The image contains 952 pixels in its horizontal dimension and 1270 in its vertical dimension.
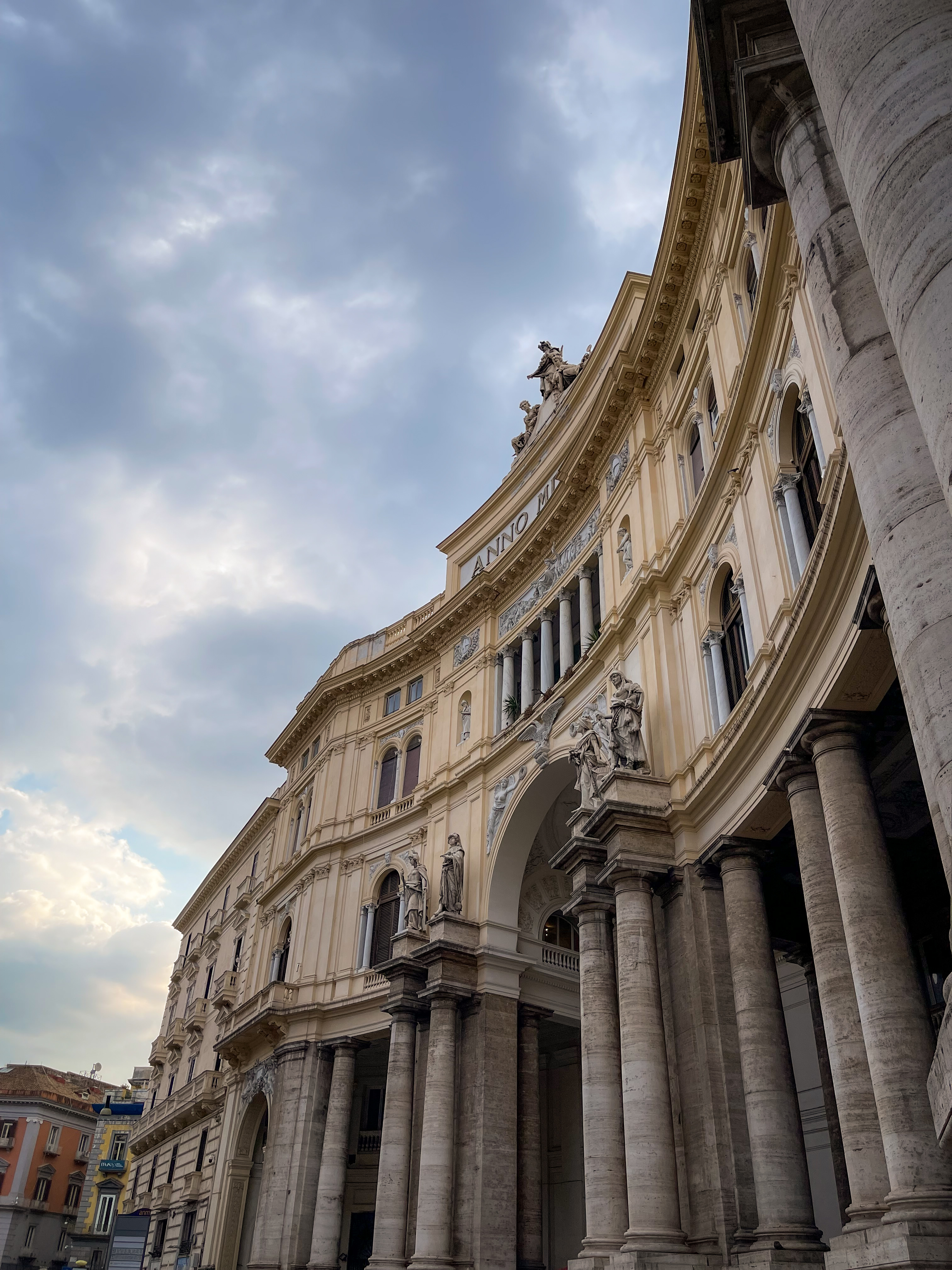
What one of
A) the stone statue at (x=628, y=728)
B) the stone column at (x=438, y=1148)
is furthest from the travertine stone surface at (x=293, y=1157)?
the stone statue at (x=628, y=728)

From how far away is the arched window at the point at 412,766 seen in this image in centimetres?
3303

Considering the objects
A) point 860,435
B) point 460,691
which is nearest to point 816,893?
point 860,435

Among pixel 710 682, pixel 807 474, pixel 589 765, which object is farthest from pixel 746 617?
pixel 589 765

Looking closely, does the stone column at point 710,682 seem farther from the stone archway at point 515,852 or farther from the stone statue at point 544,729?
the stone archway at point 515,852

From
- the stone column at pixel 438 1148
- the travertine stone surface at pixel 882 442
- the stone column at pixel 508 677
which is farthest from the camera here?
Answer: the stone column at pixel 508 677

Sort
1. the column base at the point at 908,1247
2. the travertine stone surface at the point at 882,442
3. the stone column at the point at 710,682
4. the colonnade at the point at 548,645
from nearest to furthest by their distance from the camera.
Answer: the travertine stone surface at the point at 882,442 → the column base at the point at 908,1247 → the stone column at the point at 710,682 → the colonnade at the point at 548,645

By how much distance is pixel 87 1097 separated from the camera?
79688 mm

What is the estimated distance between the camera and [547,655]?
2728 cm

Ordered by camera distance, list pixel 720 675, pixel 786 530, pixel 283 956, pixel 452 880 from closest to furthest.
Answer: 1. pixel 786 530
2. pixel 720 675
3. pixel 452 880
4. pixel 283 956

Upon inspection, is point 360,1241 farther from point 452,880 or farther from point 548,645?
point 548,645

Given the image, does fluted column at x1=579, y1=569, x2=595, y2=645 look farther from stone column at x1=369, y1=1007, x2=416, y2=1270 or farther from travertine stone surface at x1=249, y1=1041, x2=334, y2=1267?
Result: travertine stone surface at x1=249, y1=1041, x2=334, y2=1267

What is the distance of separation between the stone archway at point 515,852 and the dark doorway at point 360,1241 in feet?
34.0

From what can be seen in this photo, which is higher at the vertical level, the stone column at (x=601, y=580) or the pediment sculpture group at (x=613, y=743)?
the stone column at (x=601, y=580)

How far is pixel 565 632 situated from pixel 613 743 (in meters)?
7.04
